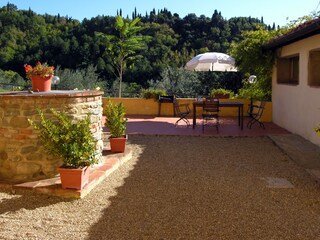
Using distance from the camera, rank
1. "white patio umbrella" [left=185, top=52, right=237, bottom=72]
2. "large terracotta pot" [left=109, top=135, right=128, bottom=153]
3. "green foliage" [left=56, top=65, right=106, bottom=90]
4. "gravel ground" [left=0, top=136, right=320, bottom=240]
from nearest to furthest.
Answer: "gravel ground" [left=0, top=136, right=320, bottom=240] → "large terracotta pot" [left=109, top=135, right=128, bottom=153] → "white patio umbrella" [left=185, top=52, right=237, bottom=72] → "green foliage" [left=56, top=65, right=106, bottom=90]

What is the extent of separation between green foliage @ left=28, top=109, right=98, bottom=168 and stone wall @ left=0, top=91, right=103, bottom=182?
0.37 m

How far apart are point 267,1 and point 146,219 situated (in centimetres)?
714

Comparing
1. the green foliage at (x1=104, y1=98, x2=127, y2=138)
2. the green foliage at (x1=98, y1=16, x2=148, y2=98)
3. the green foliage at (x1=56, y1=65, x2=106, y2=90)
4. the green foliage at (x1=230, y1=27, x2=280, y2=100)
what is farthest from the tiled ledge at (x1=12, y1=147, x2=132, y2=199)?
the green foliage at (x1=56, y1=65, x2=106, y2=90)

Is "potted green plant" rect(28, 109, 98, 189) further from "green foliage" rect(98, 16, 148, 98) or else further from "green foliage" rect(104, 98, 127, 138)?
"green foliage" rect(98, 16, 148, 98)

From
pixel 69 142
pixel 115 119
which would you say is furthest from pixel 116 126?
pixel 69 142

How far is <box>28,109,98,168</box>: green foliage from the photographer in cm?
465

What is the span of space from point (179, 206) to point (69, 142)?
1569mm

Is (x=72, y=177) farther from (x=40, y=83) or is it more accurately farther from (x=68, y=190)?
(x=40, y=83)

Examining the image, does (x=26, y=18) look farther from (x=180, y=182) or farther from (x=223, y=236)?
(x=223, y=236)

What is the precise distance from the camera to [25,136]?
17.0 feet

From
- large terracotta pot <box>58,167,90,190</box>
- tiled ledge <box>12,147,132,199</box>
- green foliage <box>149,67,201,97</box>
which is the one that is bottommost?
tiled ledge <box>12,147,132,199</box>

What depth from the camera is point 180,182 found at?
5.40m

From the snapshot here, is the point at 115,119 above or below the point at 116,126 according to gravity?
above

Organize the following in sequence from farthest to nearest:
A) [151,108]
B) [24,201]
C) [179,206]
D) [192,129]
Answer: [151,108], [192,129], [24,201], [179,206]
